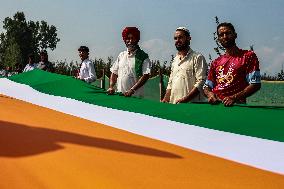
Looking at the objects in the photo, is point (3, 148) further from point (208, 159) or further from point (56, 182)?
point (208, 159)

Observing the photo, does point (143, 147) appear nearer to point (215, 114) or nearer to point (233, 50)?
point (215, 114)

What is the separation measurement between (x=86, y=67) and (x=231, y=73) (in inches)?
129

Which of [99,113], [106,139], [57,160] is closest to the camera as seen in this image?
[57,160]

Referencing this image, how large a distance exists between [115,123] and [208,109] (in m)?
0.81

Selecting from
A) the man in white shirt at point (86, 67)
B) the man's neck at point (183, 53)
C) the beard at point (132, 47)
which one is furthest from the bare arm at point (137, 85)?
the man in white shirt at point (86, 67)

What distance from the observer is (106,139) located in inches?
119

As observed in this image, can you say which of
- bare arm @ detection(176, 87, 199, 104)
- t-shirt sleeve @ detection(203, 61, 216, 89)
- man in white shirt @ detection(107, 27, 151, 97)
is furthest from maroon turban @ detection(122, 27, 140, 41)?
t-shirt sleeve @ detection(203, 61, 216, 89)

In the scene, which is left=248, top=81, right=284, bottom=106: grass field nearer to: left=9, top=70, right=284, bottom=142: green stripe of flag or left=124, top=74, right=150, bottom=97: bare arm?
left=124, top=74, right=150, bottom=97: bare arm

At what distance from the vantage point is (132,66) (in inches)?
224

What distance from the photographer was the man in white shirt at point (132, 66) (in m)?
5.46

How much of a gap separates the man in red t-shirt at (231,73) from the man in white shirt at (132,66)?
3.94 feet

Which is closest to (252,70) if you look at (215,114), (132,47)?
(215,114)

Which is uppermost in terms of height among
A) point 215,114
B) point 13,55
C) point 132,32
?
point 13,55

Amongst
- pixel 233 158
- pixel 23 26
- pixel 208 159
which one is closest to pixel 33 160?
pixel 208 159
